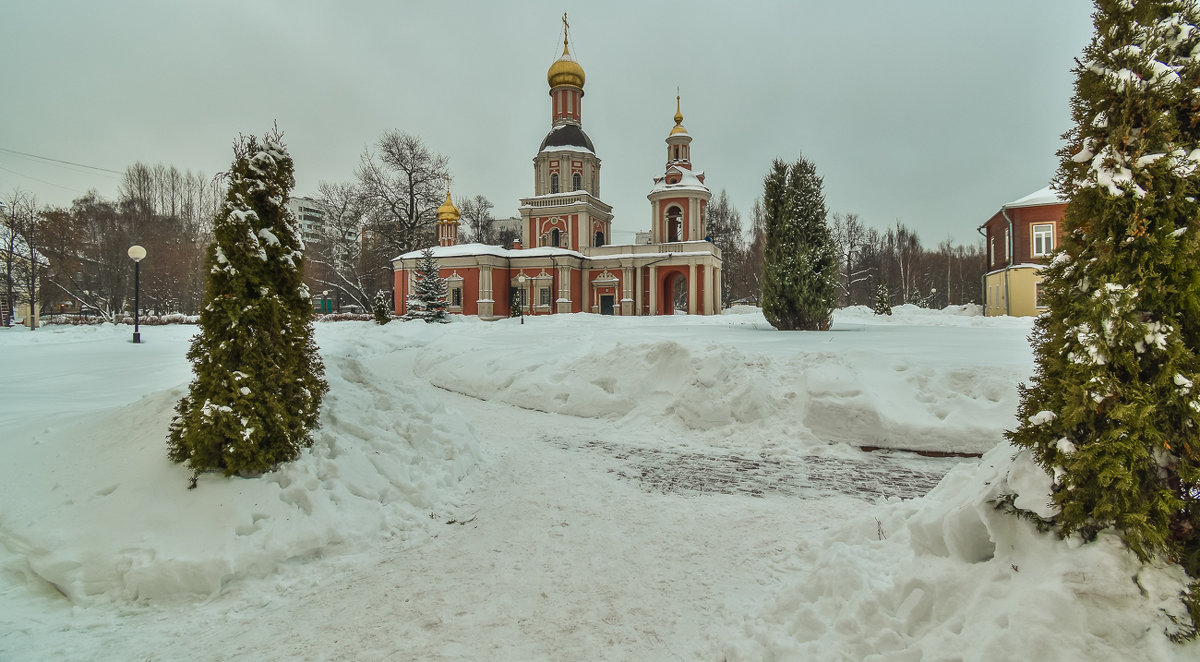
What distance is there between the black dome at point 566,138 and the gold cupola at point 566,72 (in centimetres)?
310

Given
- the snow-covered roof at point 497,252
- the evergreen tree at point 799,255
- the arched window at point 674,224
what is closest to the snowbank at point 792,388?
the evergreen tree at point 799,255

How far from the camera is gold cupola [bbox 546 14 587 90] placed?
38875mm

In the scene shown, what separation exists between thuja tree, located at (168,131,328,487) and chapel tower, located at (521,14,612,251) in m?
33.8

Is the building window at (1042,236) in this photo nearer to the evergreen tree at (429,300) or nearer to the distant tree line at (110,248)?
the evergreen tree at (429,300)

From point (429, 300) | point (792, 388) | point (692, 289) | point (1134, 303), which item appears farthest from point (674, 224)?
point (1134, 303)

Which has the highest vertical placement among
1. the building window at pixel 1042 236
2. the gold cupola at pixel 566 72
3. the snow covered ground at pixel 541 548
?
the gold cupola at pixel 566 72

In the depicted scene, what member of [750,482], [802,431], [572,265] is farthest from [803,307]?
[572,265]

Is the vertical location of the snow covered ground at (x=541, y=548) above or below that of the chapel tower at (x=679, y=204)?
below

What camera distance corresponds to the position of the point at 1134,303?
6.89 feet

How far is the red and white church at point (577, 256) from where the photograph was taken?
3491 cm

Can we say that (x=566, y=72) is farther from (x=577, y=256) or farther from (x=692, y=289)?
(x=692, y=289)

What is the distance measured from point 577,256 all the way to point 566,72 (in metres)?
14.0

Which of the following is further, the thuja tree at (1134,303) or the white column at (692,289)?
the white column at (692,289)

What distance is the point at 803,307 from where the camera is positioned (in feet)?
54.6
